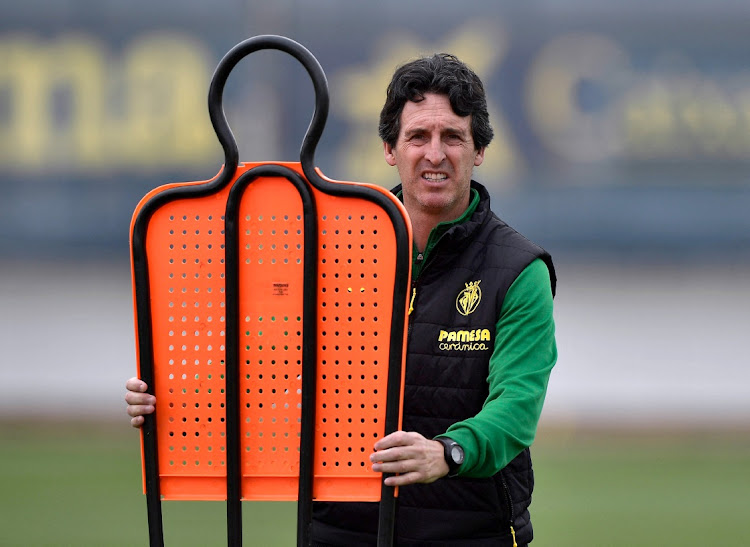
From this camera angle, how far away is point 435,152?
108 inches

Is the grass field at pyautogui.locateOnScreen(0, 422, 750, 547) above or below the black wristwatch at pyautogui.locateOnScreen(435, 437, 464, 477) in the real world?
below

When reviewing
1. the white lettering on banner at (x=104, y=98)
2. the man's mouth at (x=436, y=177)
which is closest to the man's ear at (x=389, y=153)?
the man's mouth at (x=436, y=177)

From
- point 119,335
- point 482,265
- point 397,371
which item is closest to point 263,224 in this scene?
point 397,371

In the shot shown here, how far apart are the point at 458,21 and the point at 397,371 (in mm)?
9827

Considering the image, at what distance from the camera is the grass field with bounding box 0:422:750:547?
20.4 ft

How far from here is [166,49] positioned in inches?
476

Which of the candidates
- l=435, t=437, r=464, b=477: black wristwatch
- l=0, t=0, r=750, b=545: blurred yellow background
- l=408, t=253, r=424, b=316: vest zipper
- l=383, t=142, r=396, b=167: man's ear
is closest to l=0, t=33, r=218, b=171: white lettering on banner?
l=0, t=0, r=750, b=545: blurred yellow background

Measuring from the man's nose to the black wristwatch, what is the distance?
2.15 feet

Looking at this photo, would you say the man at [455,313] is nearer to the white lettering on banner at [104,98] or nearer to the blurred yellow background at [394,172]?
the blurred yellow background at [394,172]

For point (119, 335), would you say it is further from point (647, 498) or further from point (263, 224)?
point (263, 224)

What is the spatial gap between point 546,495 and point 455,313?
4.79 m

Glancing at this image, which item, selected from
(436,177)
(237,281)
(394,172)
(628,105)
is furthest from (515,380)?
(628,105)

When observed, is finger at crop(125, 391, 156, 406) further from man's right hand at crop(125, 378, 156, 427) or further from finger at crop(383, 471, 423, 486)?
finger at crop(383, 471, 423, 486)

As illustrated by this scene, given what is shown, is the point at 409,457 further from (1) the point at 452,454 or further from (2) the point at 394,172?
(2) the point at 394,172
